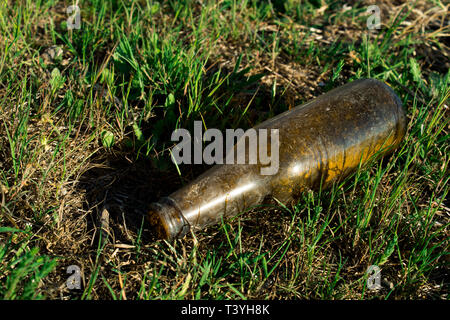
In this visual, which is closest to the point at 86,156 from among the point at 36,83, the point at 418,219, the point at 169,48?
the point at 36,83

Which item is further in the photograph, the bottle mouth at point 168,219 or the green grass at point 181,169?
the green grass at point 181,169

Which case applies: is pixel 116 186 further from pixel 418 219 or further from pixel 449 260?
pixel 449 260

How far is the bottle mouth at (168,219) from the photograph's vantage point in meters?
2.08

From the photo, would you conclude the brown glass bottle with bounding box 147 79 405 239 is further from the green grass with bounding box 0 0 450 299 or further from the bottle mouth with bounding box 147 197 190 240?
the green grass with bounding box 0 0 450 299

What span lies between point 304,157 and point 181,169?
0.76 m

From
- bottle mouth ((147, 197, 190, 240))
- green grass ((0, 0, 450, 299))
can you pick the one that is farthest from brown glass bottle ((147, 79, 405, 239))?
green grass ((0, 0, 450, 299))

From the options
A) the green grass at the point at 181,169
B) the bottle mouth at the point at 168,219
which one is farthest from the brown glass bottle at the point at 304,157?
the green grass at the point at 181,169

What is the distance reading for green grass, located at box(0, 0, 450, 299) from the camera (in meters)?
2.20

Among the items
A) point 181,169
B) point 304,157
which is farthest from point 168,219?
point 304,157

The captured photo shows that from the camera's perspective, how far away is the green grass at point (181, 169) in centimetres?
220

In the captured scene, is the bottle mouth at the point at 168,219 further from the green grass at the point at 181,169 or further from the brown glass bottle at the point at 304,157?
the green grass at the point at 181,169

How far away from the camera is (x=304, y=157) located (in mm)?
2289

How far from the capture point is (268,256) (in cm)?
236

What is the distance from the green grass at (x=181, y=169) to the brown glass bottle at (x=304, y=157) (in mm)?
106
